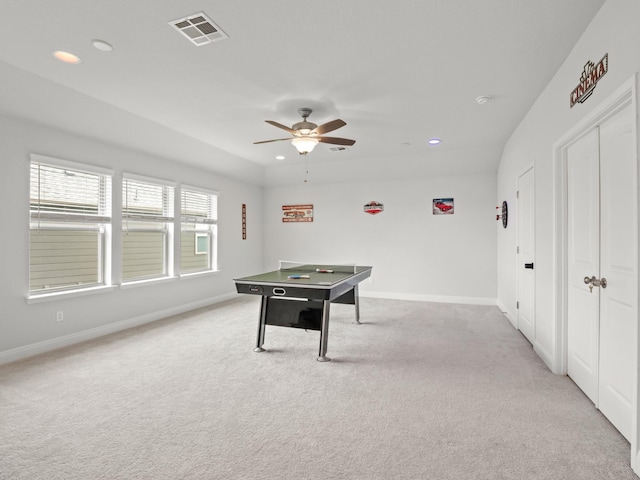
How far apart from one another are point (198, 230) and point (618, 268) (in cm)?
553

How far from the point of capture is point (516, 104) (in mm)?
3590

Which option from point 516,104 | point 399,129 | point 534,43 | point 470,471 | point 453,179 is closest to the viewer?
point 470,471

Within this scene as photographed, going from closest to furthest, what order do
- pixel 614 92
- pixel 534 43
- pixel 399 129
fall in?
pixel 614 92 < pixel 534 43 < pixel 399 129

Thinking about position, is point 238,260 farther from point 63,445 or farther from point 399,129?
point 63,445

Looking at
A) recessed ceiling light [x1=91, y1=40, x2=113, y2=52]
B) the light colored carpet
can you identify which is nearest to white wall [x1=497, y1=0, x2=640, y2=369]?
the light colored carpet

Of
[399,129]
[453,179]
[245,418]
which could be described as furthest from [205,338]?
[453,179]

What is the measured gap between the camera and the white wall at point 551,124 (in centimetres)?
183

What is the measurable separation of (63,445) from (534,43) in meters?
4.11

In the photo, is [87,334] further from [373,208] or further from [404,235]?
[404,235]

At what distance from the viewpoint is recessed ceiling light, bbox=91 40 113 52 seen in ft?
7.86

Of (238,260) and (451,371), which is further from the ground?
(238,260)

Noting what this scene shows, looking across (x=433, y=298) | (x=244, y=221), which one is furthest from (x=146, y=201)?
(x=433, y=298)

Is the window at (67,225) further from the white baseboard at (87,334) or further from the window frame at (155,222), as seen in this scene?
the white baseboard at (87,334)

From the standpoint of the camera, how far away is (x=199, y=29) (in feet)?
7.46
